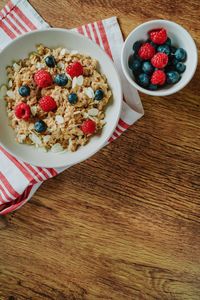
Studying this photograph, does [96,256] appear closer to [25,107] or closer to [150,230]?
[150,230]

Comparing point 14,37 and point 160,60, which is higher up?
point 14,37

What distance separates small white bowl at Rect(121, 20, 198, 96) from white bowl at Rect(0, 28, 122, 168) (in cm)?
4

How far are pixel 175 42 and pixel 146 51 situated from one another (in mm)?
89

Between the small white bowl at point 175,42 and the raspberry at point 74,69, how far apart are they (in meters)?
0.11

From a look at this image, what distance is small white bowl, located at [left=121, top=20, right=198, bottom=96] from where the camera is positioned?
1.01 m

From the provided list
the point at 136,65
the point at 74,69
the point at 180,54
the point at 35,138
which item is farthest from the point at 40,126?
the point at 180,54

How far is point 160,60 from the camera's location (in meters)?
0.99

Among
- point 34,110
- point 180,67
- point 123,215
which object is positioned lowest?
point 123,215

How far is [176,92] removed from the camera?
110cm

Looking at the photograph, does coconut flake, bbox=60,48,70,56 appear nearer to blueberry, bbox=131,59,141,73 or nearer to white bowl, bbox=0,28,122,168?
white bowl, bbox=0,28,122,168

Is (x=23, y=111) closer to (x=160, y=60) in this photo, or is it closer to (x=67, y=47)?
(x=67, y=47)

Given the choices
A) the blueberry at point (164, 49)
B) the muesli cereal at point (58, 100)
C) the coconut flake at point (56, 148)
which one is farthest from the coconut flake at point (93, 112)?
the blueberry at point (164, 49)

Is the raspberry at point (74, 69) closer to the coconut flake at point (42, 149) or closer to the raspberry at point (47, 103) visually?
the raspberry at point (47, 103)

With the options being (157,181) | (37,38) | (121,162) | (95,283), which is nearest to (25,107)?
(37,38)
